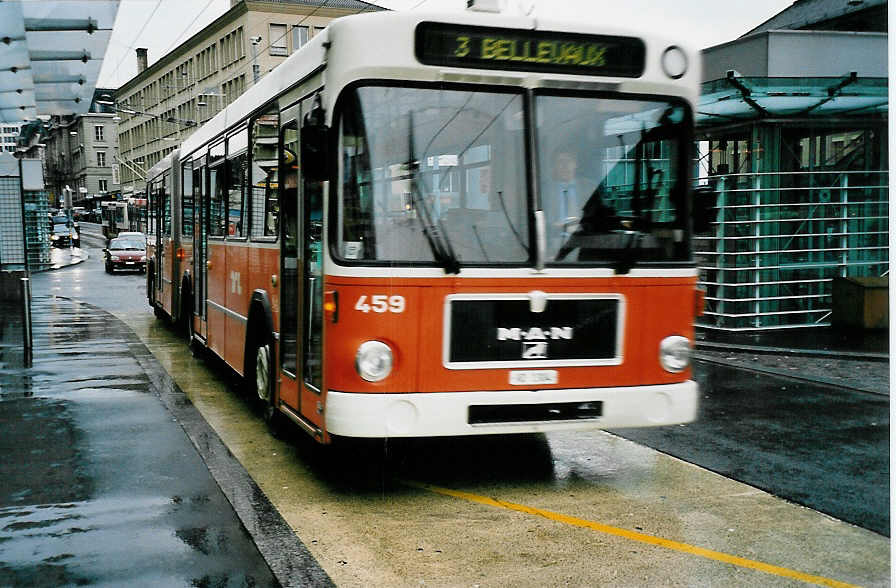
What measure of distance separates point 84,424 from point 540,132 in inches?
199

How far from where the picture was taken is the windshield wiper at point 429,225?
237 inches

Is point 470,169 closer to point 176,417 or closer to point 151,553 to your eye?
point 151,553

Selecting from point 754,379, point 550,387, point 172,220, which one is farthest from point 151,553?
point 172,220

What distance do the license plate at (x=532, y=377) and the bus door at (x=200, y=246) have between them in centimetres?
649

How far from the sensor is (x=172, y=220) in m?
15.3

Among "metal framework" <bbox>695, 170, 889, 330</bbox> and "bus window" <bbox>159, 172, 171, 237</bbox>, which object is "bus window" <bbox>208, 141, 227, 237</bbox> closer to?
"bus window" <bbox>159, 172, 171, 237</bbox>

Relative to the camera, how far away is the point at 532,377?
6242 millimetres

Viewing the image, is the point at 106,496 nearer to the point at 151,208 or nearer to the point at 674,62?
the point at 674,62

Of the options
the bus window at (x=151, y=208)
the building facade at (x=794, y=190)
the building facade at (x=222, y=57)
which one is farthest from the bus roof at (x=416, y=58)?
the building facade at (x=222, y=57)

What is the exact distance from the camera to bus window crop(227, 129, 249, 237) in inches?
365

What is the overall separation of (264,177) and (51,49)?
587 centimetres

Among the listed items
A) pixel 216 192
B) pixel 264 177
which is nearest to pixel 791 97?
pixel 216 192

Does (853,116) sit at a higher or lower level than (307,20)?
lower

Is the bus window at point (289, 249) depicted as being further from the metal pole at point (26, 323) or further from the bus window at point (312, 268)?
the metal pole at point (26, 323)
